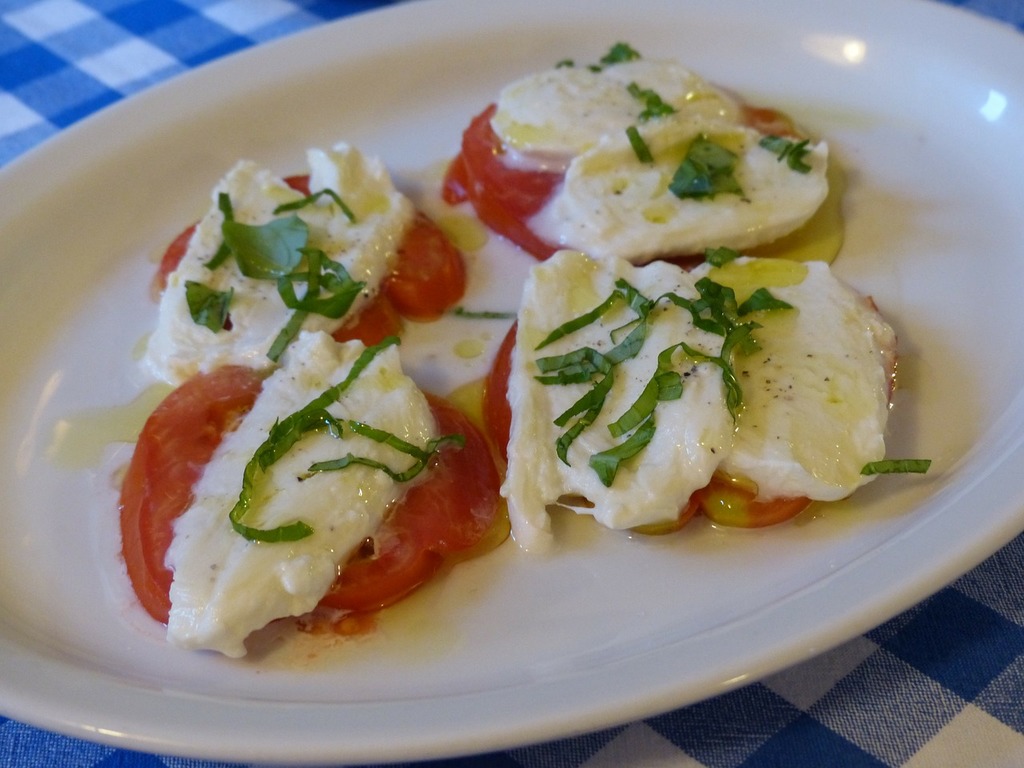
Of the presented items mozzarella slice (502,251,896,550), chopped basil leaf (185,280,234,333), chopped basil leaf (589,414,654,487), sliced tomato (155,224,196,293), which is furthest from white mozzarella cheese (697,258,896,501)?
sliced tomato (155,224,196,293)

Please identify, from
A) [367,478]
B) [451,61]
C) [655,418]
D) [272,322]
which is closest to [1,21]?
[451,61]

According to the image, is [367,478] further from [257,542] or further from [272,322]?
[272,322]

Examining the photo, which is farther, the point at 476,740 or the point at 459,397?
the point at 459,397

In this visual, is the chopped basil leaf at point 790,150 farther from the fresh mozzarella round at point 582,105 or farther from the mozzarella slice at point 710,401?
the mozzarella slice at point 710,401

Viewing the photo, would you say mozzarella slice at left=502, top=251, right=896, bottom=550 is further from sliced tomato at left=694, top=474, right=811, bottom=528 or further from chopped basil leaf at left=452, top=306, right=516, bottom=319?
chopped basil leaf at left=452, top=306, right=516, bottom=319

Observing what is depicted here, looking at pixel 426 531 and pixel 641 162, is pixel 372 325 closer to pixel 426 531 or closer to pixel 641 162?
pixel 426 531

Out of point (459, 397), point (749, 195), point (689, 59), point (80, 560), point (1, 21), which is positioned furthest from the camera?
point (1, 21)
